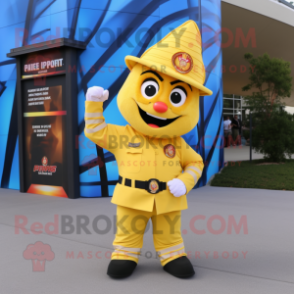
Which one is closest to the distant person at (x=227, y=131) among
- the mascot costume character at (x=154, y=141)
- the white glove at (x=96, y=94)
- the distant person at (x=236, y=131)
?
the distant person at (x=236, y=131)

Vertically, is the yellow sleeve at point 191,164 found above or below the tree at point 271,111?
below

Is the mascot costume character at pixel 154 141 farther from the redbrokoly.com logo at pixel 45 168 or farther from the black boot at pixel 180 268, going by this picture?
the redbrokoly.com logo at pixel 45 168

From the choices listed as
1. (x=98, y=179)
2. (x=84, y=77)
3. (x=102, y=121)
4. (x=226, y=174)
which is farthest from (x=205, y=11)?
(x=102, y=121)

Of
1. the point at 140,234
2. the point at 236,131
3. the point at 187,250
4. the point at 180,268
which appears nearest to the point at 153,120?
the point at 140,234

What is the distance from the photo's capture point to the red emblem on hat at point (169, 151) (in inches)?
126

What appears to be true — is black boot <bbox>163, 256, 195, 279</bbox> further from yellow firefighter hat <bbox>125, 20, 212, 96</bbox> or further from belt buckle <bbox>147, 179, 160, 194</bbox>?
yellow firefighter hat <bbox>125, 20, 212, 96</bbox>

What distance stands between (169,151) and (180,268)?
1.00m

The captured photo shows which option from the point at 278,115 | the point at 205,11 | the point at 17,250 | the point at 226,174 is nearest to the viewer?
the point at 17,250

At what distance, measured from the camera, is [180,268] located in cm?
308

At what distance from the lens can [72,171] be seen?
259 inches

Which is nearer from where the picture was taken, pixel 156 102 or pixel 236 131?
pixel 156 102

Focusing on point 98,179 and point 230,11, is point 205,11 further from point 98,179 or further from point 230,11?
point 230,11

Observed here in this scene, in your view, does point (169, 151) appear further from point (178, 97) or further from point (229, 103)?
point (229, 103)

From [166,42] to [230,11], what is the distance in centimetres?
1093
